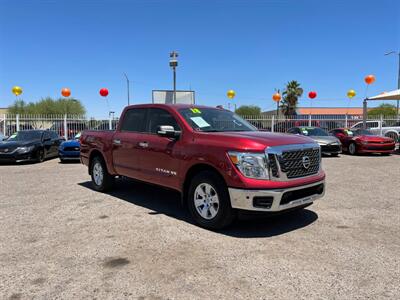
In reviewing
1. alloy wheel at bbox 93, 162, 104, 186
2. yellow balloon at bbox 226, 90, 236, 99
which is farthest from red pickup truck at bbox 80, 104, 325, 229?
yellow balloon at bbox 226, 90, 236, 99

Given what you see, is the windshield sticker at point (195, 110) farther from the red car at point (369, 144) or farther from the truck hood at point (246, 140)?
the red car at point (369, 144)

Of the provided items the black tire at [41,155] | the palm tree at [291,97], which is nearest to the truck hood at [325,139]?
the black tire at [41,155]

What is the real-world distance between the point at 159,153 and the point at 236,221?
1692 mm

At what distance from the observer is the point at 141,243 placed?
432 centimetres

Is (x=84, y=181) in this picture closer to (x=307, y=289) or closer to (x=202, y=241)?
(x=202, y=241)

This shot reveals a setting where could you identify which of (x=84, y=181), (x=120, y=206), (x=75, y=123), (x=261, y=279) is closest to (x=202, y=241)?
(x=261, y=279)

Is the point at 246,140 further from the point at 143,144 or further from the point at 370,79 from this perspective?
the point at 370,79

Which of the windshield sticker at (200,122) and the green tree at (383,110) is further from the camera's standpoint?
the green tree at (383,110)

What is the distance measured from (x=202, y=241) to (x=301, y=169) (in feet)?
5.63

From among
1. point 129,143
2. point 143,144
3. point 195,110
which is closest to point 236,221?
point 195,110

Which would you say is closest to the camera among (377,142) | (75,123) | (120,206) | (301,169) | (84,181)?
(301,169)

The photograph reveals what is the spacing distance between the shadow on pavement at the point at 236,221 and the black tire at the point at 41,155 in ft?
23.2

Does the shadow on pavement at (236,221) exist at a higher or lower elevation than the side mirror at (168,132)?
lower

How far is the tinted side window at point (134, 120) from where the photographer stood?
6320 mm
